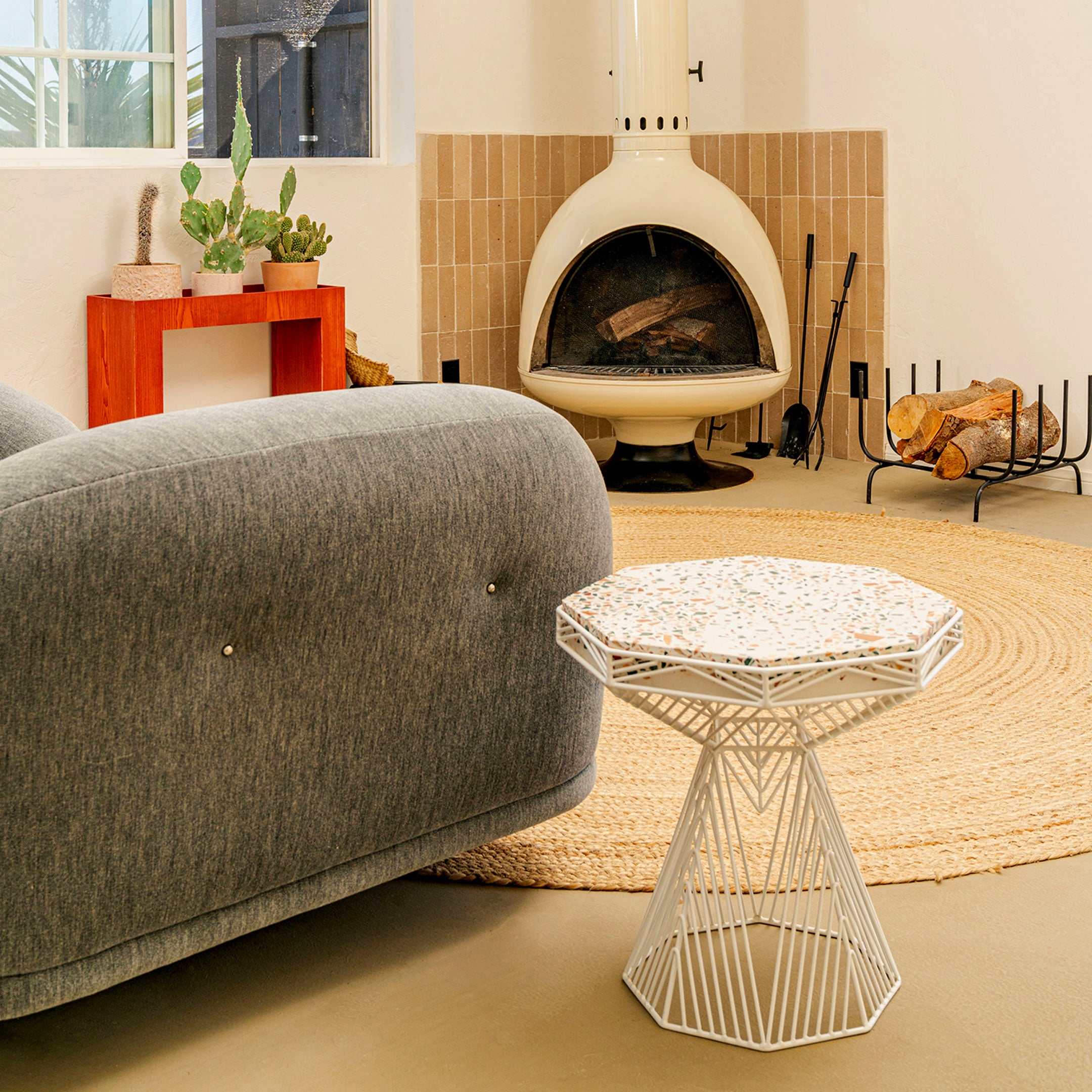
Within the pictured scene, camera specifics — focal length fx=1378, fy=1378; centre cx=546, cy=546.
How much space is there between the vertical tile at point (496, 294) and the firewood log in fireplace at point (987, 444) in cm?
173

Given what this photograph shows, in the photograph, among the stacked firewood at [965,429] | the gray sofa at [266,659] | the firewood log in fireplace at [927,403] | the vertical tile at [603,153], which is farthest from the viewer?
the vertical tile at [603,153]

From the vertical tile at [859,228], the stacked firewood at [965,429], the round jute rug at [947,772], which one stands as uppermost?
the vertical tile at [859,228]

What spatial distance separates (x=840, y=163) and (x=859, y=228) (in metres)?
0.24

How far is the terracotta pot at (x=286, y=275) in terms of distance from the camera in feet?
13.6

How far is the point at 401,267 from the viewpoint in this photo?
475 centimetres

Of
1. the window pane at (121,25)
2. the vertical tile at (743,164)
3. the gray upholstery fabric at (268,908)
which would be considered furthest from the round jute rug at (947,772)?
the window pane at (121,25)

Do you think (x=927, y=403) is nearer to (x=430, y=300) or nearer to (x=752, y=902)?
(x=430, y=300)

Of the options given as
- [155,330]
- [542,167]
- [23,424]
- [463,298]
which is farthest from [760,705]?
[542,167]

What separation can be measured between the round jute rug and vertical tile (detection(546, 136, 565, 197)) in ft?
7.91

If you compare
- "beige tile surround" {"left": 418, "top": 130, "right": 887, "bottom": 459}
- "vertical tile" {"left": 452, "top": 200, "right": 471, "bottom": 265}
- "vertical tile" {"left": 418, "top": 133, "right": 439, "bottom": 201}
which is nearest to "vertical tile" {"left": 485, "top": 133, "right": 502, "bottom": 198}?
"beige tile surround" {"left": 418, "top": 130, "right": 887, "bottom": 459}

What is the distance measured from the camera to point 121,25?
4086 millimetres

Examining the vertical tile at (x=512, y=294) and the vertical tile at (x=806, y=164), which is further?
the vertical tile at (x=512, y=294)

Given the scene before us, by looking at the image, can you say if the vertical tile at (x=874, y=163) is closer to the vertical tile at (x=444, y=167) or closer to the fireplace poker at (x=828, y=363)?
the fireplace poker at (x=828, y=363)

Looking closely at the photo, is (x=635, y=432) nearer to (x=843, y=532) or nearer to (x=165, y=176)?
(x=843, y=532)
